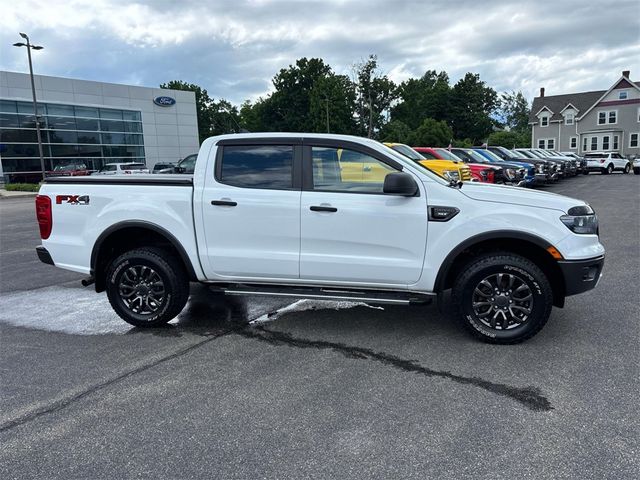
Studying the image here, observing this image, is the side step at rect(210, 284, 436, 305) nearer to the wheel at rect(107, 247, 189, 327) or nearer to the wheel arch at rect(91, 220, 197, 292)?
the wheel at rect(107, 247, 189, 327)

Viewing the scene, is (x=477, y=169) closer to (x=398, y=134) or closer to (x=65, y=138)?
(x=65, y=138)

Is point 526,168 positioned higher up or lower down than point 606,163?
higher up

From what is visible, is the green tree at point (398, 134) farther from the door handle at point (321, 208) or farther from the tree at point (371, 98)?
the door handle at point (321, 208)

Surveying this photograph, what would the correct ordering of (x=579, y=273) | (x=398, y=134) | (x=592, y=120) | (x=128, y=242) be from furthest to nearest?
1. (x=398, y=134)
2. (x=592, y=120)
3. (x=128, y=242)
4. (x=579, y=273)

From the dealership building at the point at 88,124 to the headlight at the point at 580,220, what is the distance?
1247 inches

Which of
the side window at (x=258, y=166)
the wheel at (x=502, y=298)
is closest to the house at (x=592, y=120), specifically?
the wheel at (x=502, y=298)

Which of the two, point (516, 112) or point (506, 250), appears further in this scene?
point (516, 112)

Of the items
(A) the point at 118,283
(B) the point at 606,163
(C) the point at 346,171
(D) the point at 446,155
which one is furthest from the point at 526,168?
(B) the point at 606,163

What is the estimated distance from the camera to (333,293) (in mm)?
4422

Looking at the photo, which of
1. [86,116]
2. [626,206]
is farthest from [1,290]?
[86,116]

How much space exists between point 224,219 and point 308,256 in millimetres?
880

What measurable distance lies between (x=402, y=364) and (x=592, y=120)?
6013cm

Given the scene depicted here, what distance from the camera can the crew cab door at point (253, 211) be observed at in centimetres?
444

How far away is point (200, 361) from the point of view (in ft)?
13.4
